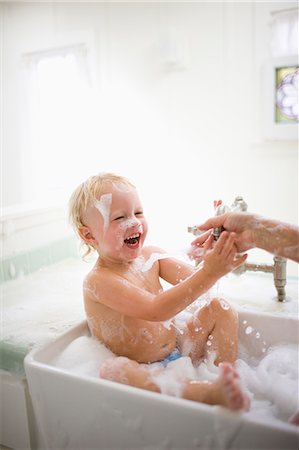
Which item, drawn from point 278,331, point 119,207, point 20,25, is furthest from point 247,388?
point 20,25

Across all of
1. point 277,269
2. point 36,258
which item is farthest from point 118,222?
point 36,258

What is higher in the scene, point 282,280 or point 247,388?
point 282,280

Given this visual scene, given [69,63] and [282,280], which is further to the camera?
[69,63]

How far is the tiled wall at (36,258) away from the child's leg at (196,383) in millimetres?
684

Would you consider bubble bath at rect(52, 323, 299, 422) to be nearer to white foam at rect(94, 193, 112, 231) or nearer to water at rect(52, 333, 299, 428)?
water at rect(52, 333, 299, 428)

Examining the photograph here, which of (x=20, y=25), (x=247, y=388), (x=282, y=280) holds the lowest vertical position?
(x=247, y=388)

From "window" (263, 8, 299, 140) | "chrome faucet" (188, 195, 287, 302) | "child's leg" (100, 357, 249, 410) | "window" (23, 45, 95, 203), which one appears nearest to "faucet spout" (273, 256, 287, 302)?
"chrome faucet" (188, 195, 287, 302)

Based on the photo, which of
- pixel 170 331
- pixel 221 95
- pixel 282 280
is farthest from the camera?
pixel 221 95

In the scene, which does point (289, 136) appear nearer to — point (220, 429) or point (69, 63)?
point (69, 63)

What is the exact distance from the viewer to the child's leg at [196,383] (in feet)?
2.51

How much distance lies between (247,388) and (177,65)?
1.36 meters

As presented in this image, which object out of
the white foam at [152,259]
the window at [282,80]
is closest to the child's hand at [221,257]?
the white foam at [152,259]

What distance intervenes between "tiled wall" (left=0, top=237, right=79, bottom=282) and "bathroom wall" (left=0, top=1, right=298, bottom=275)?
4 cm

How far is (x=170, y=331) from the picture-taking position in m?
1.13
